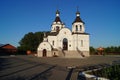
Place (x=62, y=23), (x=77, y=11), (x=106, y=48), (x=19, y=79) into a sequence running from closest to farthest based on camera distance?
(x=19, y=79), (x=77, y=11), (x=62, y=23), (x=106, y=48)

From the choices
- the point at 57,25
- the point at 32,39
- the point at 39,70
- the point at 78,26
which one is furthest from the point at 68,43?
the point at 32,39

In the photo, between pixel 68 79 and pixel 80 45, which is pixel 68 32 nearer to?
pixel 80 45

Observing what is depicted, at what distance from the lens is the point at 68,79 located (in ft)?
42.1

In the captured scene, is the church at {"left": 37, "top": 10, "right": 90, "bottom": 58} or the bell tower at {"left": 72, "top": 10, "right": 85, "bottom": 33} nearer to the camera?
the church at {"left": 37, "top": 10, "right": 90, "bottom": 58}

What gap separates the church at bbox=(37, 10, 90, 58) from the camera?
152 ft

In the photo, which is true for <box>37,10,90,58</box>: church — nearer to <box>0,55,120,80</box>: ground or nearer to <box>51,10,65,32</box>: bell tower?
<box>51,10,65,32</box>: bell tower

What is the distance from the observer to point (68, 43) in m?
47.6

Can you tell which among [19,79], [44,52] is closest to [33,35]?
[44,52]

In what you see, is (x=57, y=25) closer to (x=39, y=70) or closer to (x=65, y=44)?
(x=65, y=44)

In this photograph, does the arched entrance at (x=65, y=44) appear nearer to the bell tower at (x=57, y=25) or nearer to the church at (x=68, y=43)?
the church at (x=68, y=43)

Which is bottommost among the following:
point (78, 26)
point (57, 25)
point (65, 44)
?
point (65, 44)

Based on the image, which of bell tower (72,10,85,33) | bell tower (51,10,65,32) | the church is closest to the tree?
bell tower (51,10,65,32)

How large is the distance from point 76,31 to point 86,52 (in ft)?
20.1

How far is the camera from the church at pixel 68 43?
46225mm
